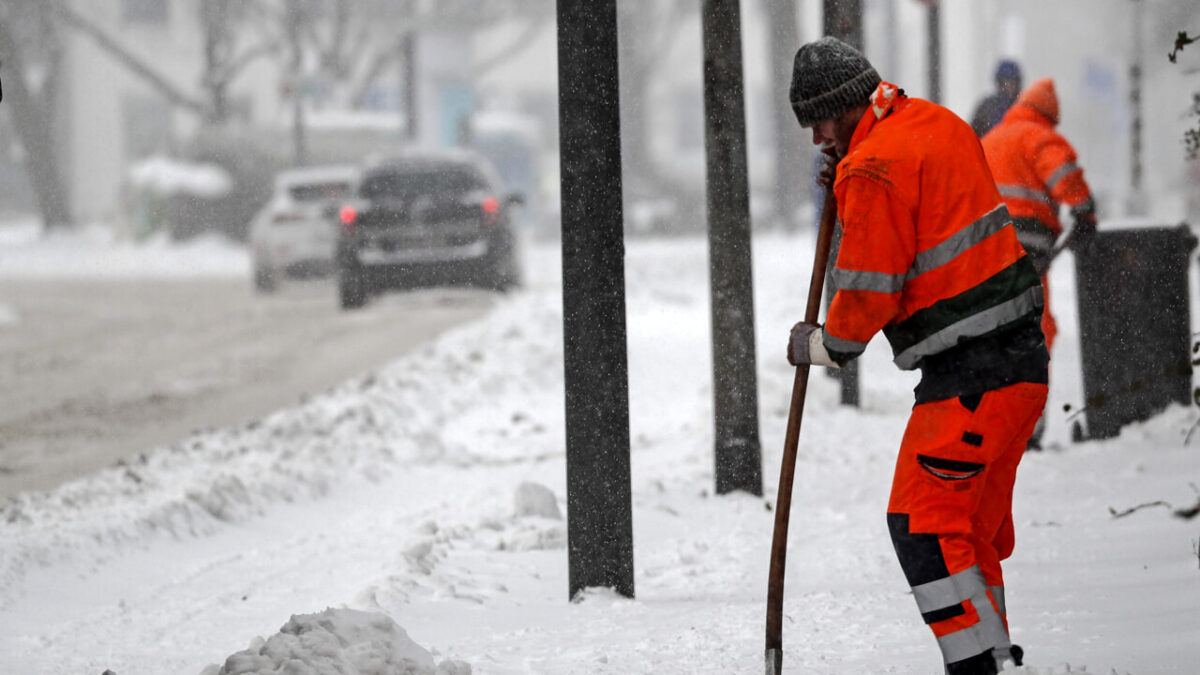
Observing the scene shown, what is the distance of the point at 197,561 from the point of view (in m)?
5.95

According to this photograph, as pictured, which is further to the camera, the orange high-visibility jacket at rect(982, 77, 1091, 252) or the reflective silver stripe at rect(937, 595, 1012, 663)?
the orange high-visibility jacket at rect(982, 77, 1091, 252)

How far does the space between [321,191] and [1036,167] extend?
13.5m

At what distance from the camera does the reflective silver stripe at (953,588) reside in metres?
3.41

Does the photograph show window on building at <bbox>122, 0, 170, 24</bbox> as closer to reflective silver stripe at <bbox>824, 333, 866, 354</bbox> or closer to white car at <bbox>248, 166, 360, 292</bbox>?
white car at <bbox>248, 166, 360, 292</bbox>

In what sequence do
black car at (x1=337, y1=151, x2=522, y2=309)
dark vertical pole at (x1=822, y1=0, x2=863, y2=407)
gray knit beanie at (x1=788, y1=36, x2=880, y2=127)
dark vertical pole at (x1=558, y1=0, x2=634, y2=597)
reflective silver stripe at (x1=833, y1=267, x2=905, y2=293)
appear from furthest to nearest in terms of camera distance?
black car at (x1=337, y1=151, x2=522, y2=309), dark vertical pole at (x1=822, y1=0, x2=863, y2=407), dark vertical pole at (x1=558, y1=0, x2=634, y2=597), gray knit beanie at (x1=788, y1=36, x2=880, y2=127), reflective silver stripe at (x1=833, y1=267, x2=905, y2=293)

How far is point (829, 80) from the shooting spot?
3.49m

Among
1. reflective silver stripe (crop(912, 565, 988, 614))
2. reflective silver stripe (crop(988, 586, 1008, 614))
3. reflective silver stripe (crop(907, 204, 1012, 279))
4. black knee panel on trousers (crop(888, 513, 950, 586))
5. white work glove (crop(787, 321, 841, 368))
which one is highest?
reflective silver stripe (crop(907, 204, 1012, 279))

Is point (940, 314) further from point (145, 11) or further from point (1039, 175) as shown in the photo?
point (145, 11)

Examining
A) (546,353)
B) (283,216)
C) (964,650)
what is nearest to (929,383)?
(964,650)

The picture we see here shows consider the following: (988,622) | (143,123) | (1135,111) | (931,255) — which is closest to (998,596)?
(988,622)

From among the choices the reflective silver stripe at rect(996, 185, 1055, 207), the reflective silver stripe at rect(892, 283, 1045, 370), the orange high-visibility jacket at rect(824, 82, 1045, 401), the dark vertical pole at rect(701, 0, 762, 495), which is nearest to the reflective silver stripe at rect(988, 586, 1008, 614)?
the orange high-visibility jacket at rect(824, 82, 1045, 401)

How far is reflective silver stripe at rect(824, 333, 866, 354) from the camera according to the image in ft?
11.2

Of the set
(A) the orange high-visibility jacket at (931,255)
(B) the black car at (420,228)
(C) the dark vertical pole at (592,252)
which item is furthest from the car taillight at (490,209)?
(A) the orange high-visibility jacket at (931,255)

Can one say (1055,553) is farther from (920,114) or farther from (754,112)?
(754,112)
